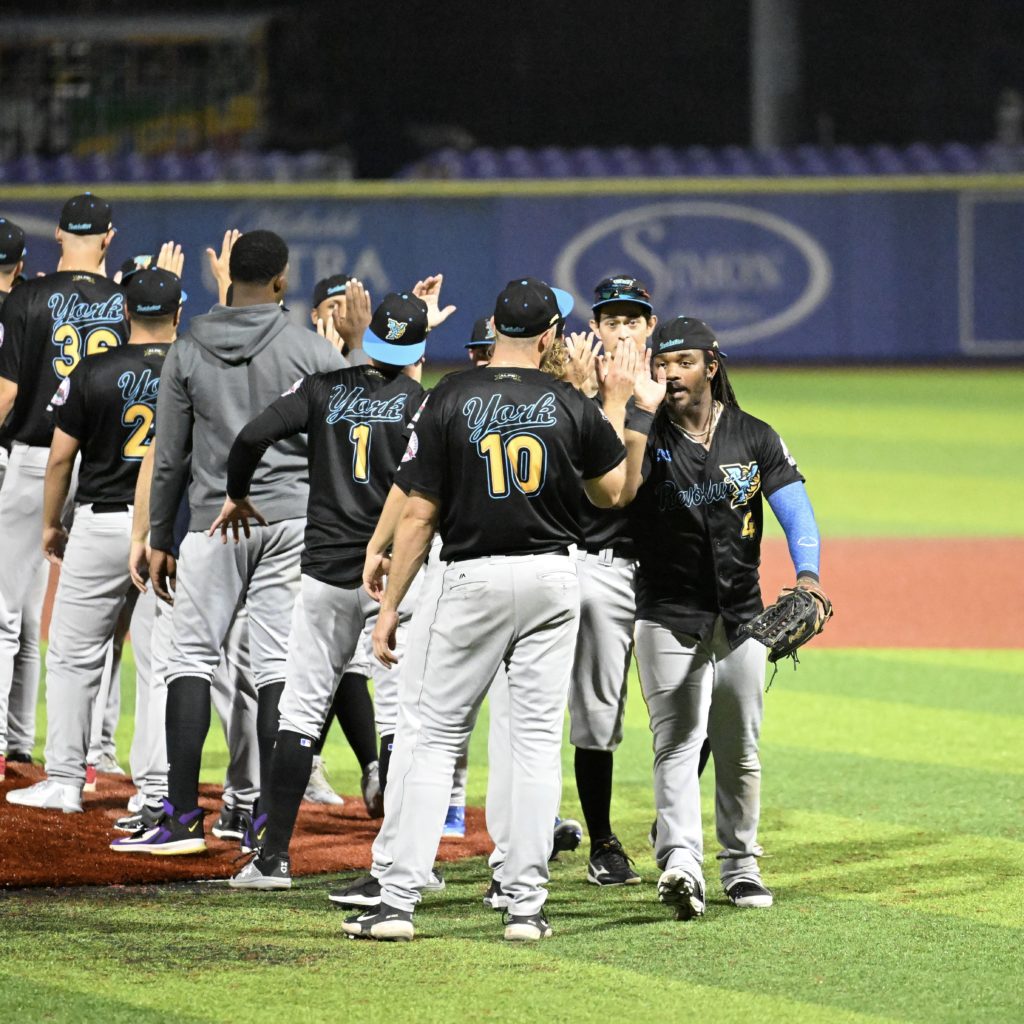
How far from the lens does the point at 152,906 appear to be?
5.20 meters

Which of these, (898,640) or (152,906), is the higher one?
(152,906)

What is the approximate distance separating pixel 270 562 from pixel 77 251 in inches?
71.2

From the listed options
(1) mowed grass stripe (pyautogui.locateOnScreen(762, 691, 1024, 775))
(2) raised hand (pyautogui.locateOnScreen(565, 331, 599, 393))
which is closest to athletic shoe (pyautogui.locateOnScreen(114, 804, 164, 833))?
(2) raised hand (pyautogui.locateOnScreen(565, 331, 599, 393))

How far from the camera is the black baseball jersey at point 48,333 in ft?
22.4

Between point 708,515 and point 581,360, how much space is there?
614 mm

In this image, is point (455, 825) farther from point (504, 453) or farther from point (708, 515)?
point (504, 453)

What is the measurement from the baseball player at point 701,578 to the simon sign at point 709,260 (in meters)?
18.7

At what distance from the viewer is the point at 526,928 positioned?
15.9 ft

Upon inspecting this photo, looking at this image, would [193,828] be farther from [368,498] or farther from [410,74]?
[410,74]

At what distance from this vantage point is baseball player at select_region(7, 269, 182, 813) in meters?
6.22

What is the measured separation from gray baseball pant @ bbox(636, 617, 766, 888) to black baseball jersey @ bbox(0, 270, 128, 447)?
9.17 ft

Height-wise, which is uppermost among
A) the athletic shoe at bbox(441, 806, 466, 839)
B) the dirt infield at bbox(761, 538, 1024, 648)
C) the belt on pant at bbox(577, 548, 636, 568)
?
the belt on pant at bbox(577, 548, 636, 568)

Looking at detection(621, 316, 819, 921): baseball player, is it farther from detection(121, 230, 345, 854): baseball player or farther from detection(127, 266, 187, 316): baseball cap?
detection(127, 266, 187, 316): baseball cap

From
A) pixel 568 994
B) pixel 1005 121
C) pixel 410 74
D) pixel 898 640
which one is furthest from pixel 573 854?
pixel 410 74
